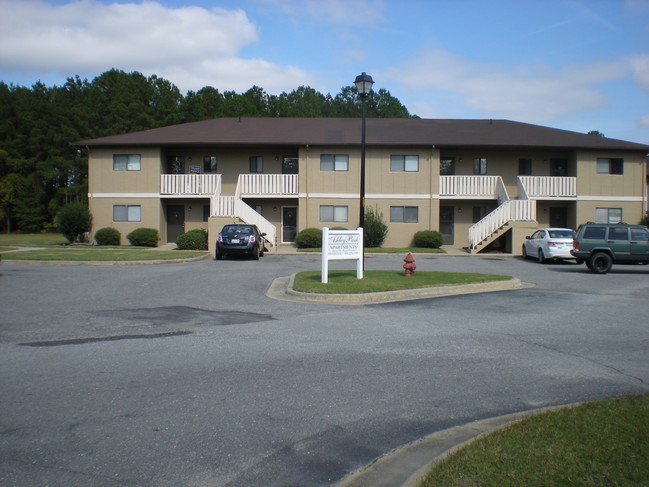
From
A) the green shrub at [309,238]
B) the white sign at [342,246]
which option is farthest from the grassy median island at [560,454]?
the green shrub at [309,238]

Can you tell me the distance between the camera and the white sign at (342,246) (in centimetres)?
1716

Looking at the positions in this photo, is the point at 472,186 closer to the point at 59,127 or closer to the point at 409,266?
the point at 409,266

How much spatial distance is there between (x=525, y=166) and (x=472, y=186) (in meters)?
4.14

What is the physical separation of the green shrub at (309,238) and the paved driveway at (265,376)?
710 inches

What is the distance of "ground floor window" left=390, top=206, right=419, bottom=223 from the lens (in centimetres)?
3578

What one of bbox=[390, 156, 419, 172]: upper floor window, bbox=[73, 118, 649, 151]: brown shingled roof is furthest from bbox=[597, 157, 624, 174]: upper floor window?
bbox=[390, 156, 419, 172]: upper floor window

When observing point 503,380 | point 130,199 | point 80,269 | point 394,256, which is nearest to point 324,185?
point 394,256

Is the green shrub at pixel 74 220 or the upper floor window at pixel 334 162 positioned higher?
the upper floor window at pixel 334 162

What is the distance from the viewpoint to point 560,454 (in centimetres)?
484

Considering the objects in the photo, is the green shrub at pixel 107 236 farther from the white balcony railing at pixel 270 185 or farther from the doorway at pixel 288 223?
the doorway at pixel 288 223

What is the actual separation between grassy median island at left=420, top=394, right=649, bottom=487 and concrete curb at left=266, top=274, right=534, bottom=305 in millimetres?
9144

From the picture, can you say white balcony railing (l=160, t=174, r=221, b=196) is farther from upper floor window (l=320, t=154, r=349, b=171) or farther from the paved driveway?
the paved driveway

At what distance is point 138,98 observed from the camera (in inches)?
2726

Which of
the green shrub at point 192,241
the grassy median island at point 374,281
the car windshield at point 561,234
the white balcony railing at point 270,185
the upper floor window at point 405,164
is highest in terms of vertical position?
the upper floor window at point 405,164
